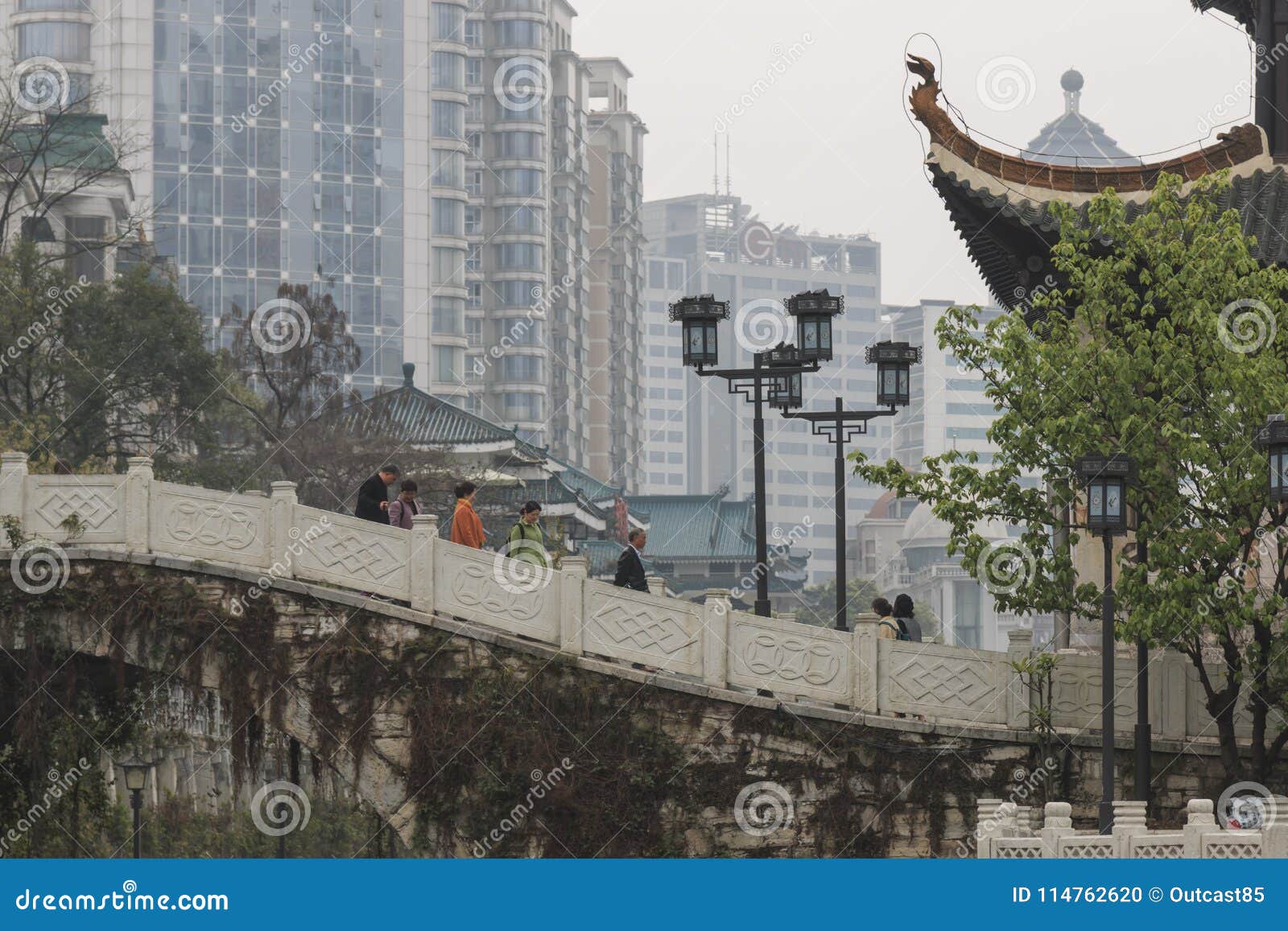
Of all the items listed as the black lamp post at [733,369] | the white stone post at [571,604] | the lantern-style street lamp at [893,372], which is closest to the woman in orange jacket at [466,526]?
the white stone post at [571,604]

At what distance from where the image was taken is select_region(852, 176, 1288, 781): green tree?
1602 centimetres

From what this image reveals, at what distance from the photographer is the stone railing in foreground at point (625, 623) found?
17.3 metres

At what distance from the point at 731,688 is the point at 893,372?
425 cm

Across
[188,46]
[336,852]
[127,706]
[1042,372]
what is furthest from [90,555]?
[188,46]

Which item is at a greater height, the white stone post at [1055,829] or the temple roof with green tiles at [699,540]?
the temple roof with green tiles at [699,540]

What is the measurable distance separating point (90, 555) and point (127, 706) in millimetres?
1770

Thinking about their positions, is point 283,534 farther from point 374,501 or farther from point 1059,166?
point 1059,166

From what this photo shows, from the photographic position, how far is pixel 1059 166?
2052 cm

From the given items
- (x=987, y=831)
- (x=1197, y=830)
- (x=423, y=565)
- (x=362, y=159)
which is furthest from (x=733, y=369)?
(x=362, y=159)

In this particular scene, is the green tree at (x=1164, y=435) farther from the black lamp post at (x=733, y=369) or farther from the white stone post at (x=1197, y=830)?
the white stone post at (x=1197, y=830)

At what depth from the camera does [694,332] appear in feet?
61.9

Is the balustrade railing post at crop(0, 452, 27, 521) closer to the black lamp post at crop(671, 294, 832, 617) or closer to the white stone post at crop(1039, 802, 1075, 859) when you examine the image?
the black lamp post at crop(671, 294, 832, 617)

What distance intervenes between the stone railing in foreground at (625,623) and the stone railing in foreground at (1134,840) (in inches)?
152

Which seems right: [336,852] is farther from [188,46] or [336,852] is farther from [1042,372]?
[188,46]
